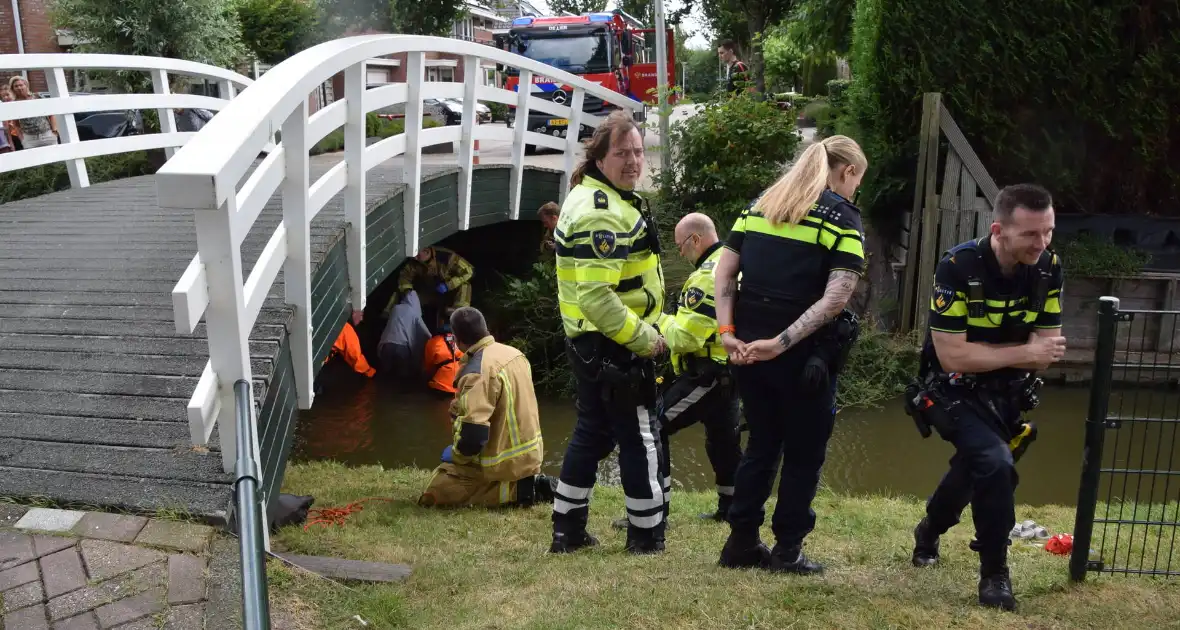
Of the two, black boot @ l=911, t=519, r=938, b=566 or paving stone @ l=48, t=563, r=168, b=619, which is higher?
paving stone @ l=48, t=563, r=168, b=619

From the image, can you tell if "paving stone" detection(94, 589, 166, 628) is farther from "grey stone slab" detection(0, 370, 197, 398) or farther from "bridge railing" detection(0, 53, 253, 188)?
"bridge railing" detection(0, 53, 253, 188)

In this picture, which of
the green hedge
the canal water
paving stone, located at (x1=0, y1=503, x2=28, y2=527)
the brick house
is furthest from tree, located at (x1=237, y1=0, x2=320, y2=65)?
paving stone, located at (x1=0, y1=503, x2=28, y2=527)

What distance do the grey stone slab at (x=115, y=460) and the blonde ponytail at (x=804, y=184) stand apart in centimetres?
224

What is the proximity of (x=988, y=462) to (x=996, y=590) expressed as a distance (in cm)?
48

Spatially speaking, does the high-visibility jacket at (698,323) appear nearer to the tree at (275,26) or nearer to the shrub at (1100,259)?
the shrub at (1100,259)

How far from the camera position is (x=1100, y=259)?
9.43 metres

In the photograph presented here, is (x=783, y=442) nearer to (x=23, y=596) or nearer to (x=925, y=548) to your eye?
(x=925, y=548)

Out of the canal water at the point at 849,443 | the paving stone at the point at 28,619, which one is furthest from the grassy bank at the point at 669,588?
the canal water at the point at 849,443

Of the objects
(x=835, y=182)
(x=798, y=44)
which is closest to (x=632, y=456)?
(x=835, y=182)

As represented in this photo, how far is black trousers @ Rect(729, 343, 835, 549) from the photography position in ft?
12.3

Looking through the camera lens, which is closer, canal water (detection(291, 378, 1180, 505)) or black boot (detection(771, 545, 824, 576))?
black boot (detection(771, 545, 824, 576))

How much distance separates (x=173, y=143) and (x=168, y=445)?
599 centimetres

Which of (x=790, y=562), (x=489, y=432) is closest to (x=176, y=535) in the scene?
(x=790, y=562)

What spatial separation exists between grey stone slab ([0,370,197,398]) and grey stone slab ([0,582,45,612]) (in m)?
1.09
